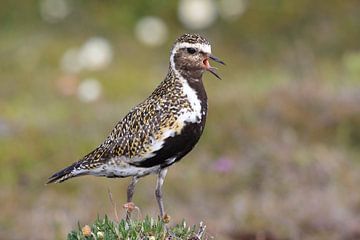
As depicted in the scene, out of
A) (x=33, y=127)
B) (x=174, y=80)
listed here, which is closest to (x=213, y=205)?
(x=33, y=127)

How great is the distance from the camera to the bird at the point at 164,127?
7.19 m

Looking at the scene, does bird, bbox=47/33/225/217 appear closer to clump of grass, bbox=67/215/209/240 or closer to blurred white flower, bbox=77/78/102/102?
clump of grass, bbox=67/215/209/240

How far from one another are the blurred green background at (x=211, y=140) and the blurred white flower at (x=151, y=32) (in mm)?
79

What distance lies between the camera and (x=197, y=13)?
23922 mm

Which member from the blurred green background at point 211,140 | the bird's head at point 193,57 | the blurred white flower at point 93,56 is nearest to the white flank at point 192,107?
the bird's head at point 193,57

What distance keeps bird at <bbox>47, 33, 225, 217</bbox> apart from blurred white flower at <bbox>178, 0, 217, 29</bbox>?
641 inches

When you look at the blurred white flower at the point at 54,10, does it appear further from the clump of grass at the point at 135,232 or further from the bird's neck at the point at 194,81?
the clump of grass at the point at 135,232

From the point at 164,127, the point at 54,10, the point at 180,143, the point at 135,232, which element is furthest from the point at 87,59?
the point at 135,232

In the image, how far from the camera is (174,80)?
7.44 meters

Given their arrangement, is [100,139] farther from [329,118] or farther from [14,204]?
[329,118]

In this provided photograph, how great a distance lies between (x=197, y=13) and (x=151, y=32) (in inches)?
51.2

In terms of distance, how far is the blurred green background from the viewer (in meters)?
12.0

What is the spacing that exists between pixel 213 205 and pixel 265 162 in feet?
3.72

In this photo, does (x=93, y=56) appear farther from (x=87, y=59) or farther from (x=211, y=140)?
(x=211, y=140)
